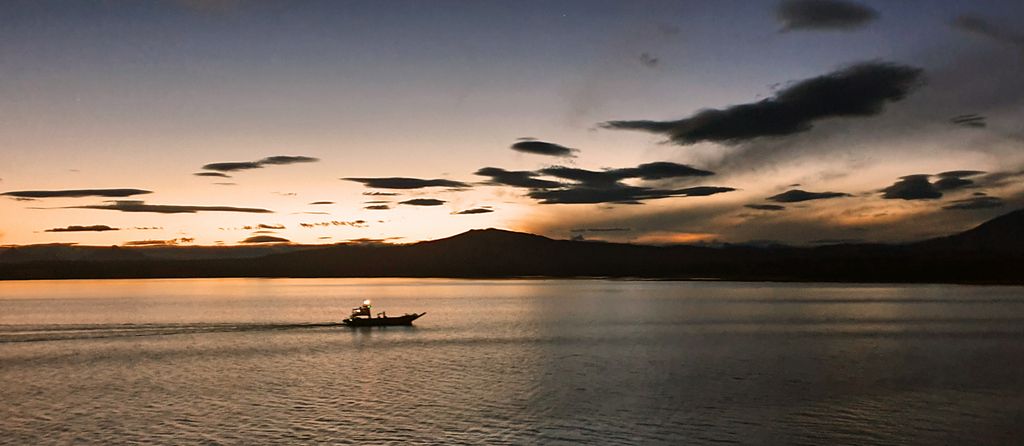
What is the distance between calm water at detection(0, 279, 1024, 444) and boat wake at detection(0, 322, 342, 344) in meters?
0.56

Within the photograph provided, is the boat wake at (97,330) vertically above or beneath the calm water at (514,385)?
above

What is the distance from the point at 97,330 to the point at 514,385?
253 ft

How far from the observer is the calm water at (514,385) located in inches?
1687

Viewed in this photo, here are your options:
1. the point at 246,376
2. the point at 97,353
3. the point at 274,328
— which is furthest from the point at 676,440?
the point at 274,328

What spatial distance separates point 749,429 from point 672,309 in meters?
130

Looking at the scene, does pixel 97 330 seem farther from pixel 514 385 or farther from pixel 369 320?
pixel 514 385

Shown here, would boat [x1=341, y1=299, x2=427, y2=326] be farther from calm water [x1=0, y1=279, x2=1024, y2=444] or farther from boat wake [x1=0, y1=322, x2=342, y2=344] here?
boat wake [x1=0, y1=322, x2=342, y2=344]

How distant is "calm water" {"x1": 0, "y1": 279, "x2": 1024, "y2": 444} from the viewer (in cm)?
4284

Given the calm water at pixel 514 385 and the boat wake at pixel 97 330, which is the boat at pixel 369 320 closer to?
the calm water at pixel 514 385

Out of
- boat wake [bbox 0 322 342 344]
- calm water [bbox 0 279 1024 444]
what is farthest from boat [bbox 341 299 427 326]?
boat wake [bbox 0 322 342 344]

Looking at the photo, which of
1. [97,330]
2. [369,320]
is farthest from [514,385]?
[97,330]

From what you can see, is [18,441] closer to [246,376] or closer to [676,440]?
[246,376]

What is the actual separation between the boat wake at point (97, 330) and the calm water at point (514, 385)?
1.84ft

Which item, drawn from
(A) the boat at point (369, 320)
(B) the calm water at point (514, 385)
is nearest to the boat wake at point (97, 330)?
(B) the calm water at point (514, 385)
